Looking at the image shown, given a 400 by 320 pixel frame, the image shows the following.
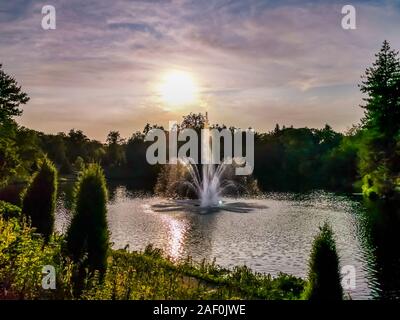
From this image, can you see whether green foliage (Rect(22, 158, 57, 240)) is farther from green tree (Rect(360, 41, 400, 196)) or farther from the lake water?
green tree (Rect(360, 41, 400, 196))

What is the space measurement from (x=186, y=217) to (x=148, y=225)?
144 inches

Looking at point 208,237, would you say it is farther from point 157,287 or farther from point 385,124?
point 385,124

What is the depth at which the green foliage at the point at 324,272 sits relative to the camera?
1057 cm

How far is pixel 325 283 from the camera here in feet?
34.9

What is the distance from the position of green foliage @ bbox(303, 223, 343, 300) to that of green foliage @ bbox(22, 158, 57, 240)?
1089cm

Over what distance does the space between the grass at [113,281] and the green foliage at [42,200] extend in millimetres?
3032

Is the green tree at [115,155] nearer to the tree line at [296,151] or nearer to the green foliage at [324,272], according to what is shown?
the tree line at [296,151]

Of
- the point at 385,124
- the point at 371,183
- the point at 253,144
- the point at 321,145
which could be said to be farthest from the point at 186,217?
the point at 321,145

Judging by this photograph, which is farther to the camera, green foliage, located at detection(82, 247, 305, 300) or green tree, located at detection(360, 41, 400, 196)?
green tree, located at detection(360, 41, 400, 196)

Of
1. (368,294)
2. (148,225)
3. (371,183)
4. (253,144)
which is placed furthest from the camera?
(253,144)

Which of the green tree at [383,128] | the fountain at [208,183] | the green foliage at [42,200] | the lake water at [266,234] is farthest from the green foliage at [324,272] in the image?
the green tree at [383,128]

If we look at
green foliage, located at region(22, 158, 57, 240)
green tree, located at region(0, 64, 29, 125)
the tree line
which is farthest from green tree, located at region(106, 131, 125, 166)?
green foliage, located at region(22, 158, 57, 240)

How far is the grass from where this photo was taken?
9297mm

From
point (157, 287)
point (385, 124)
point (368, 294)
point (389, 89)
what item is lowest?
point (368, 294)
